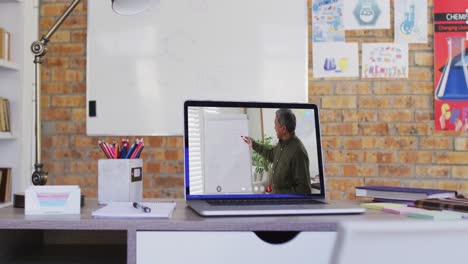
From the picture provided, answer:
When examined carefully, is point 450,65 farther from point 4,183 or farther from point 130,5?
point 4,183

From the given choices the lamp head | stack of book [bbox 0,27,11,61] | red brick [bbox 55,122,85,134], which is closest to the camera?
the lamp head

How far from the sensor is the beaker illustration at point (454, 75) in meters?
2.67

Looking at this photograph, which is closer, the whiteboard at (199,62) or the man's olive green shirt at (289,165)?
the man's olive green shirt at (289,165)

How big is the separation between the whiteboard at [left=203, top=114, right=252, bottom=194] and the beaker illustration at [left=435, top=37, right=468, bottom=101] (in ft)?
5.80

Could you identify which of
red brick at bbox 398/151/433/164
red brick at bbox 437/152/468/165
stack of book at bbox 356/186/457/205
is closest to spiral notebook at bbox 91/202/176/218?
stack of book at bbox 356/186/457/205

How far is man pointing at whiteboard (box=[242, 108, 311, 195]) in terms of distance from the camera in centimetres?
132

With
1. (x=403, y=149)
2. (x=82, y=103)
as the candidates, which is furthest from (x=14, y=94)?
(x=403, y=149)

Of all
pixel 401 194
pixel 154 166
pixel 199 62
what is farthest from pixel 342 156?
pixel 401 194

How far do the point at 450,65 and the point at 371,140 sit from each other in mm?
605

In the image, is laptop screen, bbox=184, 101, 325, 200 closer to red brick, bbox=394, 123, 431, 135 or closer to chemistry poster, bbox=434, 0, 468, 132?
red brick, bbox=394, 123, 431, 135

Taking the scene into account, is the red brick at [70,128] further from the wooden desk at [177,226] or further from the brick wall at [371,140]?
the wooden desk at [177,226]

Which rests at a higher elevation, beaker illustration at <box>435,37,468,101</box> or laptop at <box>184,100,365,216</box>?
beaker illustration at <box>435,37,468,101</box>

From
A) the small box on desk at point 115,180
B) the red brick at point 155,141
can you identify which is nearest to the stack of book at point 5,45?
the red brick at point 155,141

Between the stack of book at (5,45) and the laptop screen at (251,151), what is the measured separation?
1.64 meters
